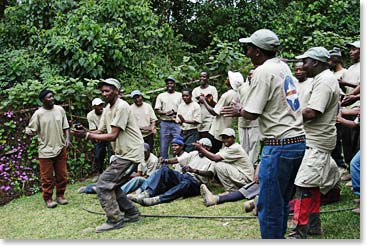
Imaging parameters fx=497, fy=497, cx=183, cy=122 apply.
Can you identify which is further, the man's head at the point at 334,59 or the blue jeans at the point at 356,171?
the man's head at the point at 334,59

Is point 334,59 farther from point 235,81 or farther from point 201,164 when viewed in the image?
point 201,164

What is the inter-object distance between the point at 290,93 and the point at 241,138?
11.0 feet

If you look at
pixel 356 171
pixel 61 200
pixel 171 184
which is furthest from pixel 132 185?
pixel 356 171

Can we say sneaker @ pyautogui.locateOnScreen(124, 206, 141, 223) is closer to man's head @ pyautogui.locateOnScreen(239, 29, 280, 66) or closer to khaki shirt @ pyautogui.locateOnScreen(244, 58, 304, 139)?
khaki shirt @ pyautogui.locateOnScreen(244, 58, 304, 139)

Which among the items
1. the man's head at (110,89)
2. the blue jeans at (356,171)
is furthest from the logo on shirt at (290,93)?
the man's head at (110,89)

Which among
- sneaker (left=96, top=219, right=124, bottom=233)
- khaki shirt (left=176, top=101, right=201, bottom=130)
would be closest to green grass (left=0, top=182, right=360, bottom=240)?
sneaker (left=96, top=219, right=124, bottom=233)

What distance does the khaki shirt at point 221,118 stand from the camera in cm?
705

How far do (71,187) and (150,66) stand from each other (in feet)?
12.2

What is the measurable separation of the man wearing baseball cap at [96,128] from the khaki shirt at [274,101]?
451cm

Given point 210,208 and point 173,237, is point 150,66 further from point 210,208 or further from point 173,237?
point 173,237

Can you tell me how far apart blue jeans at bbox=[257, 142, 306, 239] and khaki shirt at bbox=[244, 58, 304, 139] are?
0.11 metres

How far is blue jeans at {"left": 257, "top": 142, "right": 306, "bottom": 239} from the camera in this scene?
3.51 metres

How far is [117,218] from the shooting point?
5.38 meters

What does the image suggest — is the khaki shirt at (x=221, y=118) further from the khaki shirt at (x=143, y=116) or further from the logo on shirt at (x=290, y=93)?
the logo on shirt at (x=290, y=93)
